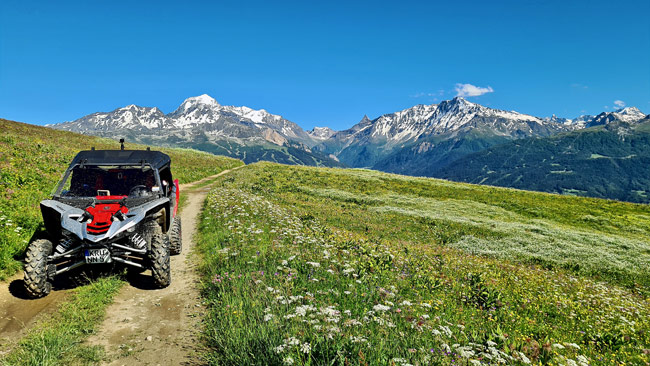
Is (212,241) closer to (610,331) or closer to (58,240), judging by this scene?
(58,240)

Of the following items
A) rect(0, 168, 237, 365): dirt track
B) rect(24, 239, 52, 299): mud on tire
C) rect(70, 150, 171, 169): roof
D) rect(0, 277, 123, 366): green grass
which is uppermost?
rect(70, 150, 171, 169): roof

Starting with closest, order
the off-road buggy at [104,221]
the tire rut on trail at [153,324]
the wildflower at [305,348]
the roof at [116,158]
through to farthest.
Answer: the wildflower at [305,348]
the tire rut on trail at [153,324]
the off-road buggy at [104,221]
the roof at [116,158]

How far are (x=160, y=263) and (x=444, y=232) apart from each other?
21795 mm

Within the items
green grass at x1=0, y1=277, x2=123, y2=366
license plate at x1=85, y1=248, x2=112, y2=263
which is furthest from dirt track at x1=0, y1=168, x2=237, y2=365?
license plate at x1=85, y1=248, x2=112, y2=263

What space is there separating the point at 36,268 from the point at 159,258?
2.43 meters

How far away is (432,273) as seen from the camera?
1109 centimetres

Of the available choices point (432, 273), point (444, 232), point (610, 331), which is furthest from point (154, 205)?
point (444, 232)

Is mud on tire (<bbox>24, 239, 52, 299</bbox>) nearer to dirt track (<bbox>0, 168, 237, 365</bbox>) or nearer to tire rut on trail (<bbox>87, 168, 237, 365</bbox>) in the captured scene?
dirt track (<bbox>0, 168, 237, 365</bbox>)

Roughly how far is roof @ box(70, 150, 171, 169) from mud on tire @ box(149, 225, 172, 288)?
3.03 meters

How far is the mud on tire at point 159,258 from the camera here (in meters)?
7.88

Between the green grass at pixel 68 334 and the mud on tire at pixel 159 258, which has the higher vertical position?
the mud on tire at pixel 159 258

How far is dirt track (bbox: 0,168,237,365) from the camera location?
Result: 544 cm

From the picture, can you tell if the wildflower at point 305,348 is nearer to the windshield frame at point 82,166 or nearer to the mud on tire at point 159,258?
the mud on tire at point 159,258

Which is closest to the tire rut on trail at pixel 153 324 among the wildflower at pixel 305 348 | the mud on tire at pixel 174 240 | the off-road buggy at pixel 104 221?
the off-road buggy at pixel 104 221
